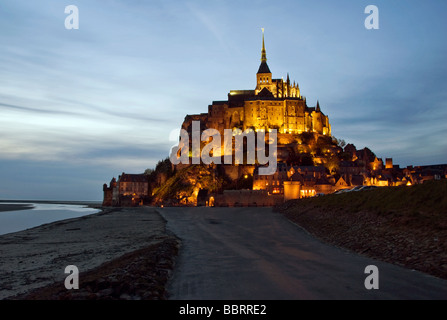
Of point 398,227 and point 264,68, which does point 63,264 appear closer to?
point 398,227

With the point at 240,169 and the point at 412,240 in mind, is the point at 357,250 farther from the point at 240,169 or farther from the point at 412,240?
the point at 240,169

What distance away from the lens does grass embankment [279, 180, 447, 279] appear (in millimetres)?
13078

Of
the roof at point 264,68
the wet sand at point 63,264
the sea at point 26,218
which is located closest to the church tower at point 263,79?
the roof at point 264,68

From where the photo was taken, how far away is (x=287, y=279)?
1069cm

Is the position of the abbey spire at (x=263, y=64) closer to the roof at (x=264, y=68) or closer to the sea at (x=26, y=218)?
the roof at (x=264, y=68)

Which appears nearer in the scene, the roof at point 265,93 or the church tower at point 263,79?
the roof at point 265,93

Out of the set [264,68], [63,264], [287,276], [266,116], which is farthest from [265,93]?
[287,276]

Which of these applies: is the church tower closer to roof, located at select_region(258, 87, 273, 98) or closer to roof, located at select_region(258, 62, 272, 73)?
roof, located at select_region(258, 62, 272, 73)

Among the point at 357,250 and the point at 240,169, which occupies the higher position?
the point at 240,169

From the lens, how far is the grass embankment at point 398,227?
42.9ft

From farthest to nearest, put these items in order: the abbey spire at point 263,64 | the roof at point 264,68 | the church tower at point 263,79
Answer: the abbey spire at point 263,64, the roof at point 264,68, the church tower at point 263,79

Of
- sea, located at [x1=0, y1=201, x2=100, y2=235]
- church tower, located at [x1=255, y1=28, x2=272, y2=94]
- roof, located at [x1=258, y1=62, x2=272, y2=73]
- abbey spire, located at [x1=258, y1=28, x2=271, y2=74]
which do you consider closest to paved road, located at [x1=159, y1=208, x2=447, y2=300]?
sea, located at [x1=0, y1=201, x2=100, y2=235]
